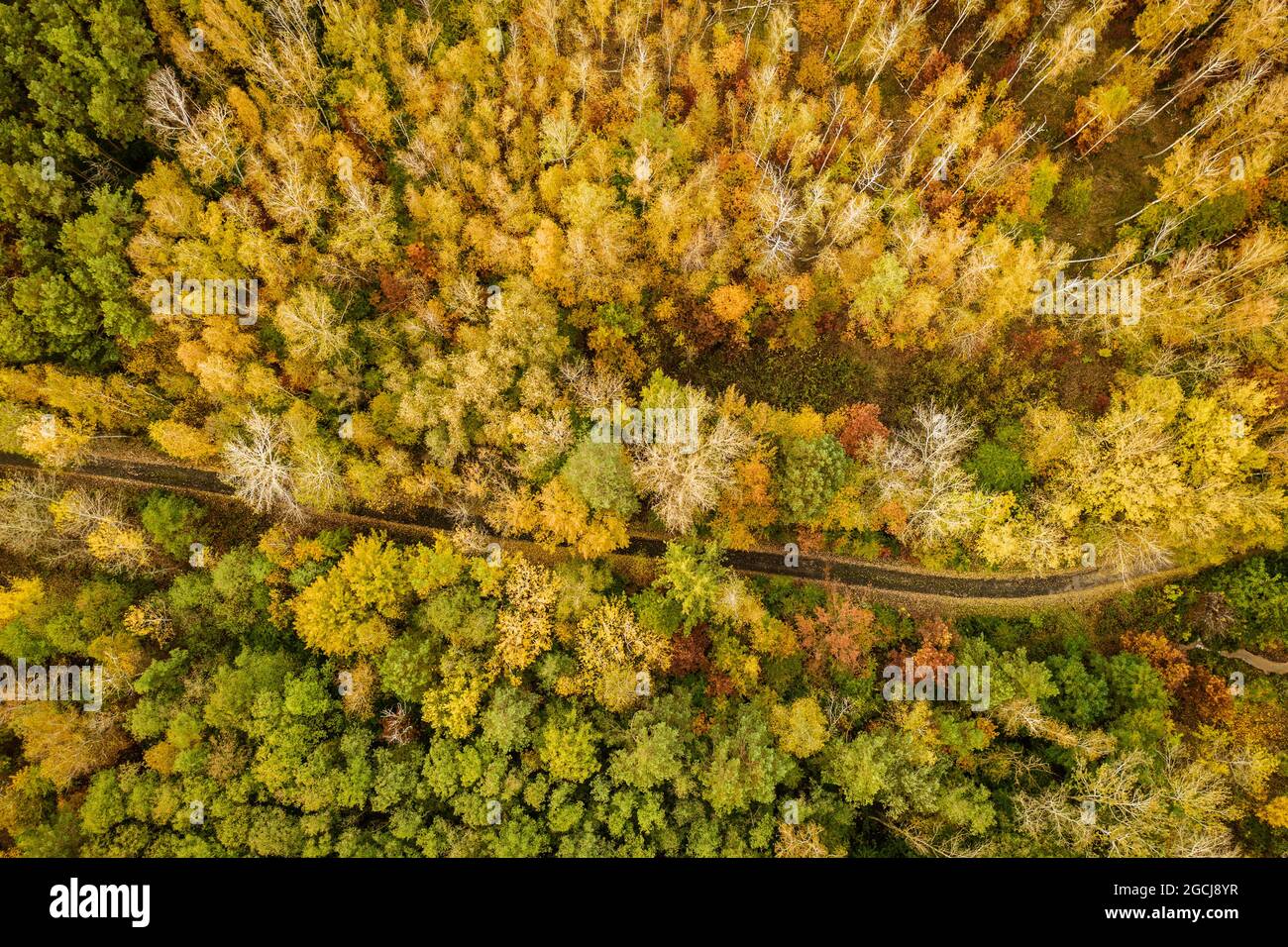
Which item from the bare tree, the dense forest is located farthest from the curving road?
the bare tree

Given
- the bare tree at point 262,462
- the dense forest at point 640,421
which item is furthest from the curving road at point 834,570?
the bare tree at point 262,462

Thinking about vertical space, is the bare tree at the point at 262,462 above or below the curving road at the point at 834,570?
above

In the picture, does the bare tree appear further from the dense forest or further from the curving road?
the curving road

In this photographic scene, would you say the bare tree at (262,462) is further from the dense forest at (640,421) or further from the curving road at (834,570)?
the curving road at (834,570)

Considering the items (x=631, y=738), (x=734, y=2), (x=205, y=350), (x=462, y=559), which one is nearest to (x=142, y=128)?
(x=205, y=350)

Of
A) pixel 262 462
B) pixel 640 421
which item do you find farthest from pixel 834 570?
pixel 262 462

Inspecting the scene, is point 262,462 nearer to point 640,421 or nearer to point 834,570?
point 640,421

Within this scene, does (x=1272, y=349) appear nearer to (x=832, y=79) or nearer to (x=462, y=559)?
(x=832, y=79)

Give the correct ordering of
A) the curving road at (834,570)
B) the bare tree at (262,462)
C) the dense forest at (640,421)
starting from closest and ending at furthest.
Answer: the dense forest at (640,421), the bare tree at (262,462), the curving road at (834,570)
